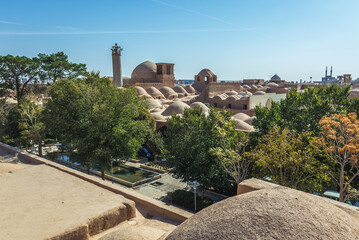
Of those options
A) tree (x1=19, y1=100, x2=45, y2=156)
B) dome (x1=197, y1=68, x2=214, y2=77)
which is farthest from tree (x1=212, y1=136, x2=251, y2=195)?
dome (x1=197, y1=68, x2=214, y2=77)

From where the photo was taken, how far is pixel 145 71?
56969 mm

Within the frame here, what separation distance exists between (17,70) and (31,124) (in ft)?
23.3

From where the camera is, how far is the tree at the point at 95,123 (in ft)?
42.7

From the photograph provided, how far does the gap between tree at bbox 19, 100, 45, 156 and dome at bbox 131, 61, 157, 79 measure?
1441 inches

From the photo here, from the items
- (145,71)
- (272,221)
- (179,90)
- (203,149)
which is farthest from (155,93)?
(272,221)

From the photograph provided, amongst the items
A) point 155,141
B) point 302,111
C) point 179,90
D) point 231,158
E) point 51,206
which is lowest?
point 155,141

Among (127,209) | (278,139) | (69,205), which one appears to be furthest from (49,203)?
(278,139)

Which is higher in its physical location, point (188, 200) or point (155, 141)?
point (155, 141)

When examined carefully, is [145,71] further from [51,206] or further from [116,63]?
[51,206]

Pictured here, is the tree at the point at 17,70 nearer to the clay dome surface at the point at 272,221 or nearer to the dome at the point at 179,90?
the clay dome surface at the point at 272,221

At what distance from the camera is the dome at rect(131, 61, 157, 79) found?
56.9 meters

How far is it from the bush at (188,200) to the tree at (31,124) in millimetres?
12382

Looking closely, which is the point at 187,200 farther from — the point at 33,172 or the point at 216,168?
the point at 33,172

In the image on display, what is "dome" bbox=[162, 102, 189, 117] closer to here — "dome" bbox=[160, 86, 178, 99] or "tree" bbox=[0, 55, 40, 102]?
"tree" bbox=[0, 55, 40, 102]
